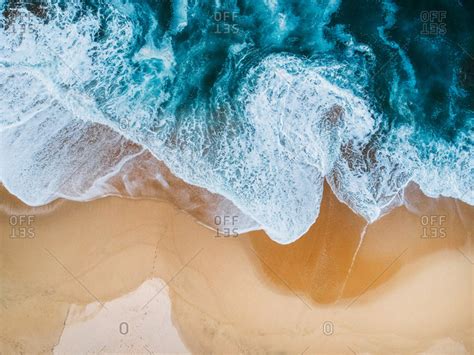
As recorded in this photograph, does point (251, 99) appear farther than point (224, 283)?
Yes

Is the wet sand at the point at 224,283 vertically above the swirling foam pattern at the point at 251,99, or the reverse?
the swirling foam pattern at the point at 251,99

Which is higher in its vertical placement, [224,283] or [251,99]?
[251,99]

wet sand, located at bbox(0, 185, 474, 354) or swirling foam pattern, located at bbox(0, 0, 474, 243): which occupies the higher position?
swirling foam pattern, located at bbox(0, 0, 474, 243)
